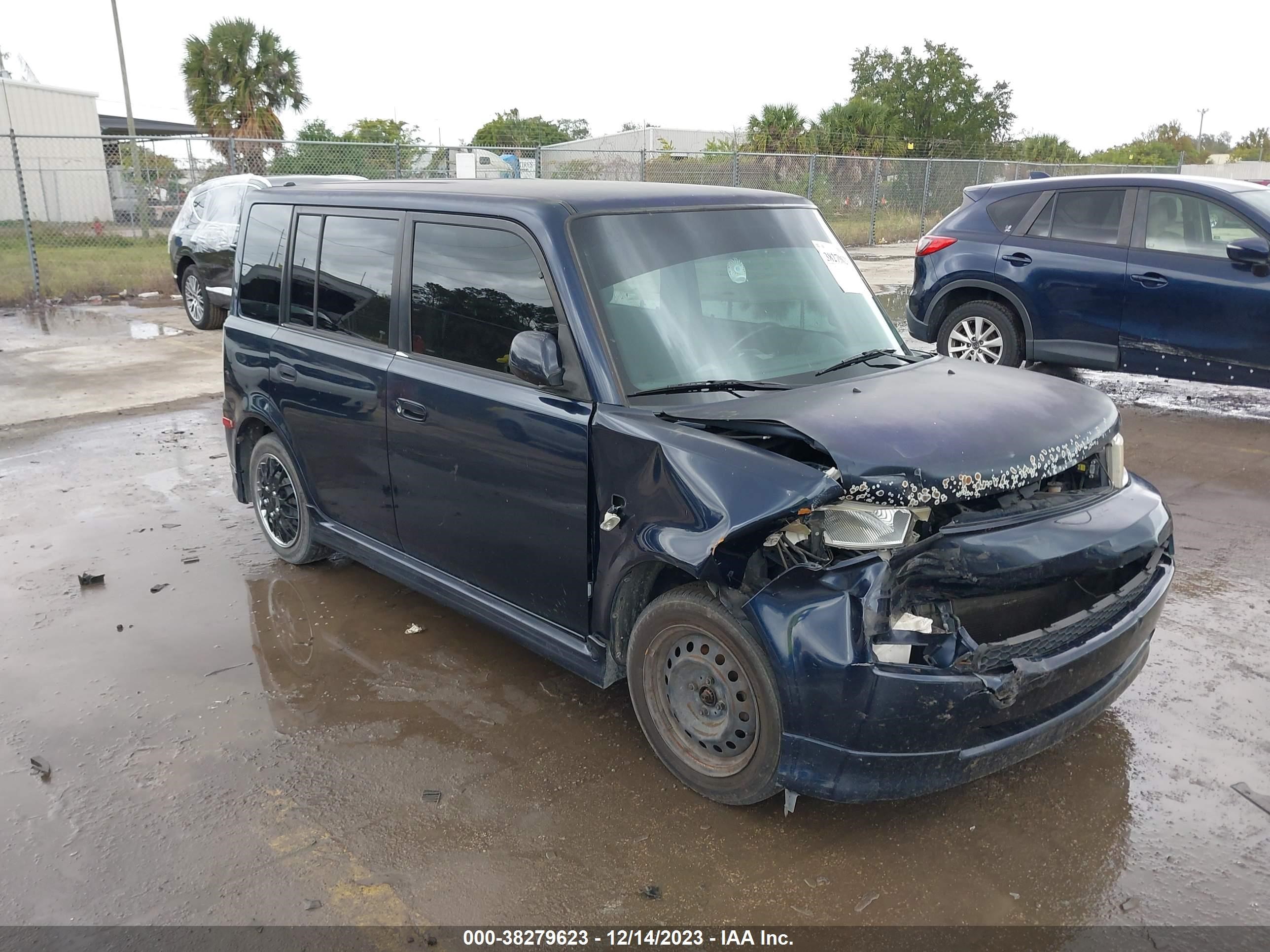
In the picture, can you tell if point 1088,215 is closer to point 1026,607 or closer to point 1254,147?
point 1026,607

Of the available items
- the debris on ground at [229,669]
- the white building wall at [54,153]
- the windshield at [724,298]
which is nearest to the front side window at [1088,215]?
the windshield at [724,298]

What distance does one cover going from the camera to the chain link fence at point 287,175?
16.8m

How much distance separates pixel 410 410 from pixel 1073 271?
6332 millimetres

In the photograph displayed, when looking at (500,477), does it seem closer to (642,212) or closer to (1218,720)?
(642,212)

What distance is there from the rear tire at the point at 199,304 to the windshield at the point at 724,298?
10673 millimetres

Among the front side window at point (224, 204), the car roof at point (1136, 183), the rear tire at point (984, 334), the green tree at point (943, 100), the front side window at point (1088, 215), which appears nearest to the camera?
the car roof at point (1136, 183)

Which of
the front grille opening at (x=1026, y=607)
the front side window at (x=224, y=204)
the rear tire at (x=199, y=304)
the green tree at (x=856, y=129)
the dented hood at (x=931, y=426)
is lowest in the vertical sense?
the rear tire at (x=199, y=304)

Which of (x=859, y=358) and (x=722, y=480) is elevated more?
(x=859, y=358)

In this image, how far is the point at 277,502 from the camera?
528cm

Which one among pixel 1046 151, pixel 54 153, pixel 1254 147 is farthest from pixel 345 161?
pixel 1254 147

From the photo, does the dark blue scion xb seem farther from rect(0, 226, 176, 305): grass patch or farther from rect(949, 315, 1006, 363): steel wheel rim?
rect(0, 226, 176, 305): grass patch

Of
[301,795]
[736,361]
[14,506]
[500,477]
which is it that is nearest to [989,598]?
[736,361]

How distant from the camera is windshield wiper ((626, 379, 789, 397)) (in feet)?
11.1

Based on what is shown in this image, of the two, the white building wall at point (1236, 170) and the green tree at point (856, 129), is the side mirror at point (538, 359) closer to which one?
the green tree at point (856, 129)
